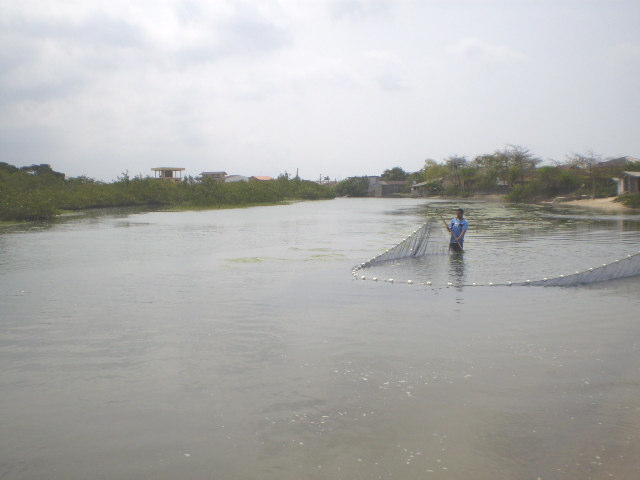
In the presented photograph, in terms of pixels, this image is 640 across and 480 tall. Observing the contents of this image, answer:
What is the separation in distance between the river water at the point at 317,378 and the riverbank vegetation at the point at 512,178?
42.5 metres

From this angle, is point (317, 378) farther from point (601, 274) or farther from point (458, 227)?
point (458, 227)

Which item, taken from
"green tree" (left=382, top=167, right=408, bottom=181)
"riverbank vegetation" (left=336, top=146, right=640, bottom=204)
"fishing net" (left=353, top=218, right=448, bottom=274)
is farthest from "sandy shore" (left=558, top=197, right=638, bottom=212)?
"green tree" (left=382, top=167, right=408, bottom=181)

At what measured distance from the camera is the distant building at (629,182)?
52.4 m

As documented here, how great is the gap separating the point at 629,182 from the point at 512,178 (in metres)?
27.6

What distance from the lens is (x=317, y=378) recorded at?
Answer: 697cm

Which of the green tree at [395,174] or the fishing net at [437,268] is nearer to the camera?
the fishing net at [437,268]

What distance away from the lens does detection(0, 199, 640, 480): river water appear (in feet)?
16.6

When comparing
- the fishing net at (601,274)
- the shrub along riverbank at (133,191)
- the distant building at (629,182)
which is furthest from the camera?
the shrub along riverbank at (133,191)

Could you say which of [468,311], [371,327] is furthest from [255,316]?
[468,311]

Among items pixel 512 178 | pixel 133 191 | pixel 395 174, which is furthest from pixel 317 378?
pixel 395 174

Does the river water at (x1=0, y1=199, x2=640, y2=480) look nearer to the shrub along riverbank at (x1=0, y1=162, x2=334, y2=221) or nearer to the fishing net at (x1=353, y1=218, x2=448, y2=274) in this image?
the fishing net at (x1=353, y1=218, x2=448, y2=274)

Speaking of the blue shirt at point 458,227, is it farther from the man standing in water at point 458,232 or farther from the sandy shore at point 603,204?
the sandy shore at point 603,204

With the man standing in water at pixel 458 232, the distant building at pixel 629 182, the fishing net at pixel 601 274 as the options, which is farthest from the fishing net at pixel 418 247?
the distant building at pixel 629 182

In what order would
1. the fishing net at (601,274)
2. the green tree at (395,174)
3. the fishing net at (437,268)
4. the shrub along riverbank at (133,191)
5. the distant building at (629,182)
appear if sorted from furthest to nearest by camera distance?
the green tree at (395,174) → the shrub along riverbank at (133,191) → the distant building at (629,182) → the fishing net at (437,268) → the fishing net at (601,274)
